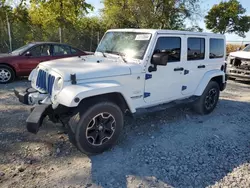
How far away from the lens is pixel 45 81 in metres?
3.72

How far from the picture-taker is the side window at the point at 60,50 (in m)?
8.35

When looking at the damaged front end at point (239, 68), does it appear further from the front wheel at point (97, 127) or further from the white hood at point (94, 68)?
the front wheel at point (97, 127)

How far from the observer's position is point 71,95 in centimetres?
297

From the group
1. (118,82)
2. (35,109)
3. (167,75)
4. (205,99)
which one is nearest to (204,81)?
(205,99)

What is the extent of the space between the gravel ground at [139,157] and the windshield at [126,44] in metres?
1.48

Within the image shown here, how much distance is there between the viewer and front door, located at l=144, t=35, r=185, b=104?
4.12 m

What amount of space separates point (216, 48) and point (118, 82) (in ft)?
10.1

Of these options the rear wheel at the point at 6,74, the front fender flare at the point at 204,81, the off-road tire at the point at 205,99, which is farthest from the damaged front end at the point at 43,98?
the rear wheel at the point at 6,74

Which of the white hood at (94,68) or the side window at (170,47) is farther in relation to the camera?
the side window at (170,47)

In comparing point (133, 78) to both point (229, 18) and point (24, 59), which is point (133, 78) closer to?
point (24, 59)

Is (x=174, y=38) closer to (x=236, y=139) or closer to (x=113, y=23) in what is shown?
(x=236, y=139)

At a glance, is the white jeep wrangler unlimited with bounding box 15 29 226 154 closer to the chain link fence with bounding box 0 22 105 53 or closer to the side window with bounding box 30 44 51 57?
the side window with bounding box 30 44 51 57

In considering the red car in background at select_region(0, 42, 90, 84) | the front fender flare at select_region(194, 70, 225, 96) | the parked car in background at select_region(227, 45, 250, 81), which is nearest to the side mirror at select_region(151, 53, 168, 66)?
the front fender flare at select_region(194, 70, 225, 96)

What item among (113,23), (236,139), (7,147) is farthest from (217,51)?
(113,23)
